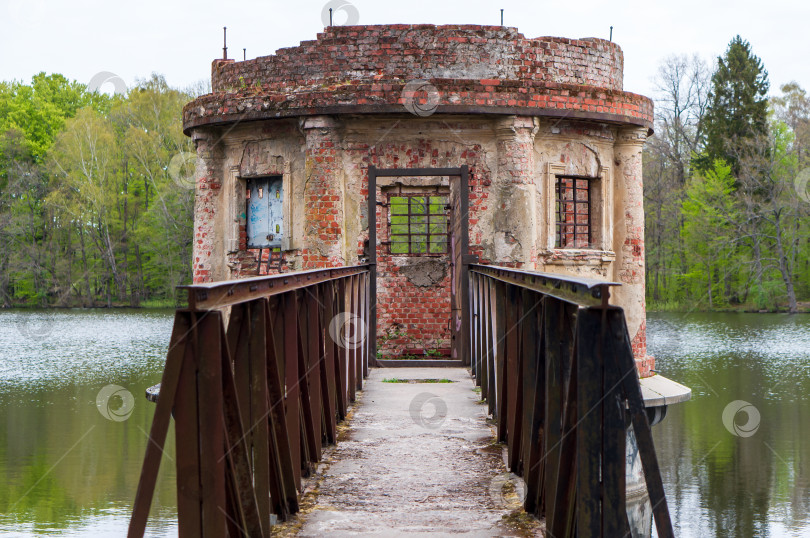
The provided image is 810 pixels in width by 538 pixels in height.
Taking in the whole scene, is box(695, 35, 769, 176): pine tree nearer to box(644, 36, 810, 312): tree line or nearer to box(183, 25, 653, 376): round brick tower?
box(644, 36, 810, 312): tree line

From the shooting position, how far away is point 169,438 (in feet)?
59.4

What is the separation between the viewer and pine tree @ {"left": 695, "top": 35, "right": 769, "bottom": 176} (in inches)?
1679

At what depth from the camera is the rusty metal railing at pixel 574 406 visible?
2.82 meters

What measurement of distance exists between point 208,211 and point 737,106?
3529cm

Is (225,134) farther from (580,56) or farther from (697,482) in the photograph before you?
(697,482)

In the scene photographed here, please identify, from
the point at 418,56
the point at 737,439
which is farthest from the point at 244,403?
the point at 737,439

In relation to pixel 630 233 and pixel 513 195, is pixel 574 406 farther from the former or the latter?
pixel 630 233

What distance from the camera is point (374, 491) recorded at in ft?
16.7

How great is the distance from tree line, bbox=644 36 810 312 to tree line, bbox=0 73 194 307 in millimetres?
24204

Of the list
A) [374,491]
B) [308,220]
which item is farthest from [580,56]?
[374,491]

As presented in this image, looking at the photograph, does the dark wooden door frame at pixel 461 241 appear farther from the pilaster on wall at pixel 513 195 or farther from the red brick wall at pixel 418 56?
the red brick wall at pixel 418 56

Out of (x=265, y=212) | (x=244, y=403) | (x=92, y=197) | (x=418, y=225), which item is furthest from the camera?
(x=92, y=197)

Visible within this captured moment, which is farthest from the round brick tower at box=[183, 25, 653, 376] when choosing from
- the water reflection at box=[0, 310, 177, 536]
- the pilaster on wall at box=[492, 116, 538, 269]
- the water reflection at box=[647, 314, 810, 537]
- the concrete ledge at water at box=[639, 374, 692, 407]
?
the water reflection at box=[0, 310, 177, 536]

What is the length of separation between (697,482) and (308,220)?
8.15 metres
